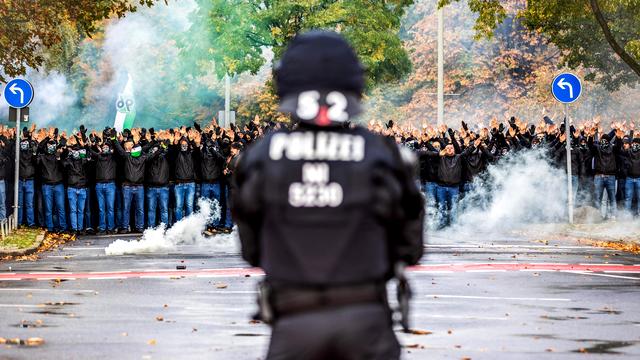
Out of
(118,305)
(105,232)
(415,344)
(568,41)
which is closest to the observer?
(415,344)

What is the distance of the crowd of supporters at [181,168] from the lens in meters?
28.8

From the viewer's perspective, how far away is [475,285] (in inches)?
671

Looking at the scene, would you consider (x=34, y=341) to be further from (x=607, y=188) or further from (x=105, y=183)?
(x=607, y=188)

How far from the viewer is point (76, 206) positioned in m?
28.9

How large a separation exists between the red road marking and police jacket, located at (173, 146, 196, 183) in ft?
32.5

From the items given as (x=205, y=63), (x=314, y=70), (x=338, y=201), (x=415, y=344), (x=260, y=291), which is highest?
(x=205, y=63)

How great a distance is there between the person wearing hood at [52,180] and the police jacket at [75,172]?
163 millimetres

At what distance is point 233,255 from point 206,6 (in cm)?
2279

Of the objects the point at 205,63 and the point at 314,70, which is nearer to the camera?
the point at 314,70

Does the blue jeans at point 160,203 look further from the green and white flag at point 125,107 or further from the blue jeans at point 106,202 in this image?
the green and white flag at point 125,107

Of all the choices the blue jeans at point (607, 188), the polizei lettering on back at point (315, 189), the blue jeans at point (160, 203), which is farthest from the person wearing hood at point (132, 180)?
the polizei lettering on back at point (315, 189)

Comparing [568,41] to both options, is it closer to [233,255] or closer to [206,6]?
[206,6]

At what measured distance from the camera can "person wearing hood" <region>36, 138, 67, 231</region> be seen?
2873 cm

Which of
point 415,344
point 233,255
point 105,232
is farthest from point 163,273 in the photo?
point 105,232
